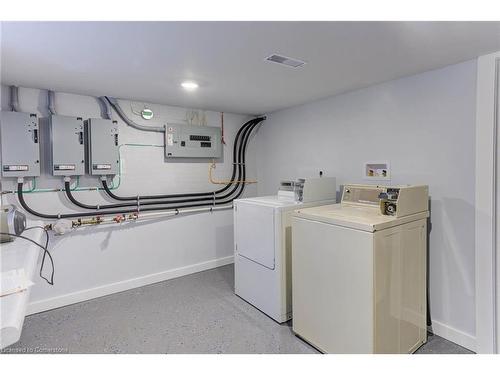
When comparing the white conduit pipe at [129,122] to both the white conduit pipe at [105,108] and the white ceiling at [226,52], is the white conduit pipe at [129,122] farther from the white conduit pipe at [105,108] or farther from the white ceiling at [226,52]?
the white ceiling at [226,52]

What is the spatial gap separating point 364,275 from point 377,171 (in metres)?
1.25

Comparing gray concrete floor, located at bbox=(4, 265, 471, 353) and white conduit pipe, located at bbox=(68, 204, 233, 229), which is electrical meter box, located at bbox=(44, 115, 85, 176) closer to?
white conduit pipe, located at bbox=(68, 204, 233, 229)

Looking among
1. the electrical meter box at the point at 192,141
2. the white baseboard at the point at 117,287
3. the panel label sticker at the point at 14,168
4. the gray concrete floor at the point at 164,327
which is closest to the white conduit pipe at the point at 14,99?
the panel label sticker at the point at 14,168

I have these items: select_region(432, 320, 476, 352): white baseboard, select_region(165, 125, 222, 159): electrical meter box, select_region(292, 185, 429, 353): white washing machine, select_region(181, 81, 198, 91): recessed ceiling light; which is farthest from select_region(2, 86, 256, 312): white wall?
select_region(432, 320, 476, 352): white baseboard

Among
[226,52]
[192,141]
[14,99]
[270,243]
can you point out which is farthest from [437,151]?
[14,99]

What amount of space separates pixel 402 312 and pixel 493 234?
838mm

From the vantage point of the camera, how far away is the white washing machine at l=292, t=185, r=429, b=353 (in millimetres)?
1804

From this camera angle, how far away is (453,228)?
7.29ft

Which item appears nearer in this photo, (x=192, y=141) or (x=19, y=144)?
(x=19, y=144)

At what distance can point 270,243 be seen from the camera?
2.61m

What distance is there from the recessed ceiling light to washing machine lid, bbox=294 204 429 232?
149cm

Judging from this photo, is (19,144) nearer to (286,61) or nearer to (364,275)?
(286,61)

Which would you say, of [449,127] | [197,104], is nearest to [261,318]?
[449,127]

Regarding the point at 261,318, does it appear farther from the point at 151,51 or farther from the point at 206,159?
the point at 151,51
